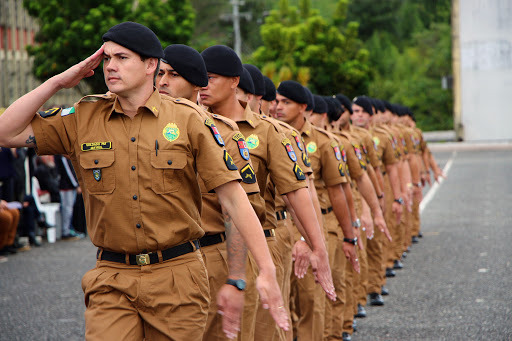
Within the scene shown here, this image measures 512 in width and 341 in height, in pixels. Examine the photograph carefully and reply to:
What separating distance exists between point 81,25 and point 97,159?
26.9 metres

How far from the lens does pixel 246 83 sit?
6.15 metres

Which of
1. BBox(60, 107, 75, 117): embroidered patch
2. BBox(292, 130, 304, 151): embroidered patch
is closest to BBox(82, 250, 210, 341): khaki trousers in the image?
BBox(60, 107, 75, 117): embroidered patch

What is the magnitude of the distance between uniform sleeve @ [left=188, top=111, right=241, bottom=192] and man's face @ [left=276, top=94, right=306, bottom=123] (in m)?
3.27

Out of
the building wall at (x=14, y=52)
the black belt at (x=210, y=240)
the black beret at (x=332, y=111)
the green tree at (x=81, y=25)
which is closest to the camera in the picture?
the black belt at (x=210, y=240)

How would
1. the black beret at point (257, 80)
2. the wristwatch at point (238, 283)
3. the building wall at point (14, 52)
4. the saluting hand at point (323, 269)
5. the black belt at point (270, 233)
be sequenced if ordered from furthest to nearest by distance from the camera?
the building wall at point (14, 52)
the black beret at point (257, 80)
the black belt at point (270, 233)
the saluting hand at point (323, 269)
the wristwatch at point (238, 283)

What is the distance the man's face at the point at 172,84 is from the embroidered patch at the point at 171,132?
3.90ft

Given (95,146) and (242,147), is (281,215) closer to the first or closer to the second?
(242,147)

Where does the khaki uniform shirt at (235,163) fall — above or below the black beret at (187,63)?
below

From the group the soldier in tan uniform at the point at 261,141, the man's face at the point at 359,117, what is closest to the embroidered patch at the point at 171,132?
the soldier in tan uniform at the point at 261,141

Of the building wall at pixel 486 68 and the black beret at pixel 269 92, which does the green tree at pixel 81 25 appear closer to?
the black beret at pixel 269 92

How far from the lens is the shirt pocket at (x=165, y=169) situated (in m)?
4.05

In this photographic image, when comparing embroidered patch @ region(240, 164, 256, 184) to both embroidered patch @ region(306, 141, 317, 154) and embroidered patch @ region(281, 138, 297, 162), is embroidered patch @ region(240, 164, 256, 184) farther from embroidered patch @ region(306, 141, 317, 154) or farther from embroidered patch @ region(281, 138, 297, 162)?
embroidered patch @ region(306, 141, 317, 154)

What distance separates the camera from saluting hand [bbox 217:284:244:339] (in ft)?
13.6

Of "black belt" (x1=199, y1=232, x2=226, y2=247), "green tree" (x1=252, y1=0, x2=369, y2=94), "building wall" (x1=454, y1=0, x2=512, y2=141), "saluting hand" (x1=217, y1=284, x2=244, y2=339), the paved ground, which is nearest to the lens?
"saluting hand" (x1=217, y1=284, x2=244, y2=339)
